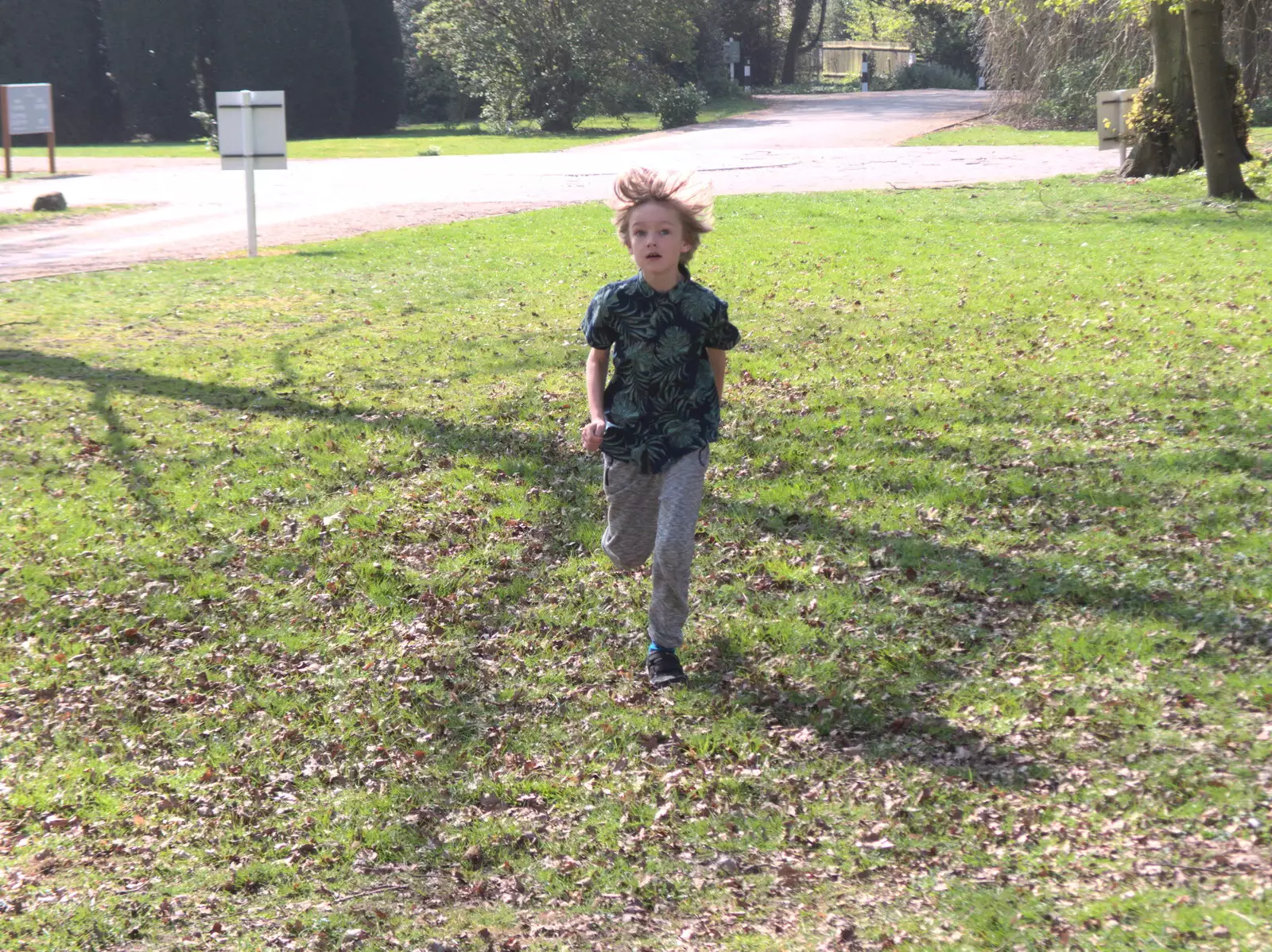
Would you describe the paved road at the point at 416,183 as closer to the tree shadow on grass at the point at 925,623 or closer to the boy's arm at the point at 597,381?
the tree shadow on grass at the point at 925,623

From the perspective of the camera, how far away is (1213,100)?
15664mm

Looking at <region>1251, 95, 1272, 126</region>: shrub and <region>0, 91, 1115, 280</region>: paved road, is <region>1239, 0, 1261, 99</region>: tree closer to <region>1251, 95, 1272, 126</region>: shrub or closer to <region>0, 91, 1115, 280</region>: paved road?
<region>1251, 95, 1272, 126</region>: shrub

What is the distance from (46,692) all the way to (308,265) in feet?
31.6

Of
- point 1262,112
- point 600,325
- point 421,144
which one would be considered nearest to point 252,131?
point 600,325

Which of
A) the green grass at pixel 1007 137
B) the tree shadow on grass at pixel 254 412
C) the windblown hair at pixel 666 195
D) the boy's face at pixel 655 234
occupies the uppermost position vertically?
the green grass at pixel 1007 137

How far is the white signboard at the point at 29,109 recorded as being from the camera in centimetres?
2425

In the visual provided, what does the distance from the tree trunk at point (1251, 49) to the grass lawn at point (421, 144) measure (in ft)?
48.1

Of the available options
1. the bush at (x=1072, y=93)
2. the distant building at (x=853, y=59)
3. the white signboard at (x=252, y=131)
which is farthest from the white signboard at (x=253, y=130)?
the distant building at (x=853, y=59)

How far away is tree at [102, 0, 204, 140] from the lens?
3553 cm

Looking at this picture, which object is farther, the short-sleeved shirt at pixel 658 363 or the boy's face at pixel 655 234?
the short-sleeved shirt at pixel 658 363

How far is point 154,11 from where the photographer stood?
35.5 metres

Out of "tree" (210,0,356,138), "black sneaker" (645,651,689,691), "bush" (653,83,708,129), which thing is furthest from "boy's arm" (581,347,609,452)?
"tree" (210,0,356,138)

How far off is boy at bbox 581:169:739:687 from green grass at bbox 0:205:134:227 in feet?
52.0

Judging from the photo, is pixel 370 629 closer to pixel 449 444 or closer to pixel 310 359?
pixel 449 444
